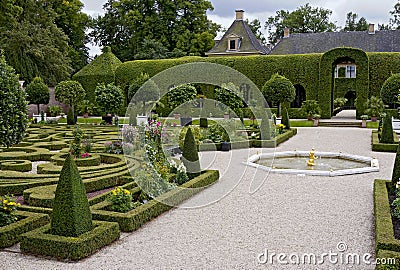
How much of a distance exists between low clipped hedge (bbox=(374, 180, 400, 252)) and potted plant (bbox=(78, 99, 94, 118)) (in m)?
26.3

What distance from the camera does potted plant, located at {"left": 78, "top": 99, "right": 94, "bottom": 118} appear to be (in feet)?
104

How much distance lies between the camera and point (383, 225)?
597 centimetres

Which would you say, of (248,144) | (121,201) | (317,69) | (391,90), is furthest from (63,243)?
(317,69)

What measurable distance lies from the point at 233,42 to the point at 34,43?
1669 cm

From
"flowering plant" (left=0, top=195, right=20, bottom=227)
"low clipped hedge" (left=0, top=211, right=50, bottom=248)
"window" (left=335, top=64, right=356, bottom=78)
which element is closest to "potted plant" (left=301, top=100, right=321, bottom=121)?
"window" (left=335, top=64, right=356, bottom=78)

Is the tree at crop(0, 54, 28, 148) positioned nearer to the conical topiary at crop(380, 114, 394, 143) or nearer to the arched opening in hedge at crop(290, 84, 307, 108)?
the conical topiary at crop(380, 114, 394, 143)

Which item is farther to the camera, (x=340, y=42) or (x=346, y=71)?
(x=346, y=71)

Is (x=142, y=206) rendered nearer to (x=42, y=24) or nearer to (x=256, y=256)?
(x=256, y=256)

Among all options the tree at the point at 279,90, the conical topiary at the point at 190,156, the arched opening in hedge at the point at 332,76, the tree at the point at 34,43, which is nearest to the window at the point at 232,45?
the arched opening in hedge at the point at 332,76

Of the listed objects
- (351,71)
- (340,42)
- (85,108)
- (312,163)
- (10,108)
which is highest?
(340,42)

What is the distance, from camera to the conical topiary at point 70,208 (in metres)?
5.84

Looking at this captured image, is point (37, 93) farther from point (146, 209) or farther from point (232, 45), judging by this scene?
point (146, 209)

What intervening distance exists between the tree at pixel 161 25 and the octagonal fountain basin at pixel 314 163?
82.9ft

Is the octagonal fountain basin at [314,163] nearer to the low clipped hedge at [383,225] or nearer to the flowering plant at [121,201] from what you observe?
the low clipped hedge at [383,225]
